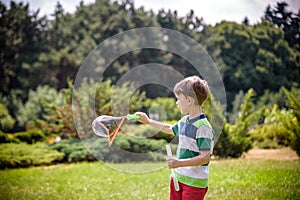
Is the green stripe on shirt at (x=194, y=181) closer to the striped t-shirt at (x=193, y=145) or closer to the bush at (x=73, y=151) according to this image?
the striped t-shirt at (x=193, y=145)

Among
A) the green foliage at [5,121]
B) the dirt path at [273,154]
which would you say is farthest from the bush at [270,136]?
the green foliage at [5,121]

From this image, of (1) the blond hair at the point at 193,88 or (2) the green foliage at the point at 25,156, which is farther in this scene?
(2) the green foliage at the point at 25,156

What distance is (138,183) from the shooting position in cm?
570

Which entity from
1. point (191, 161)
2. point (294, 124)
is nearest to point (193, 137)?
point (191, 161)

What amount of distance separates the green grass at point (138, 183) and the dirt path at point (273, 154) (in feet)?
2.95

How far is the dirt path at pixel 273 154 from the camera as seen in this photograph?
27.4ft

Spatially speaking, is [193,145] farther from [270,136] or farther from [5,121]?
[5,121]

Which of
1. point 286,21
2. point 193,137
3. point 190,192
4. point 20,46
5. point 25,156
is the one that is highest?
point 20,46

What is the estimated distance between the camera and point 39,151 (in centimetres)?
813

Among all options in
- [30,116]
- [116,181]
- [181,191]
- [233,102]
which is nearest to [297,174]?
[116,181]

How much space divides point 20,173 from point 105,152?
1.88m

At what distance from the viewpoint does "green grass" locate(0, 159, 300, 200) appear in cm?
485

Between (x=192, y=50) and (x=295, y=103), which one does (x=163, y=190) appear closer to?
(x=295, y=103)

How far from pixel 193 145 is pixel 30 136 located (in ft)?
25.1
